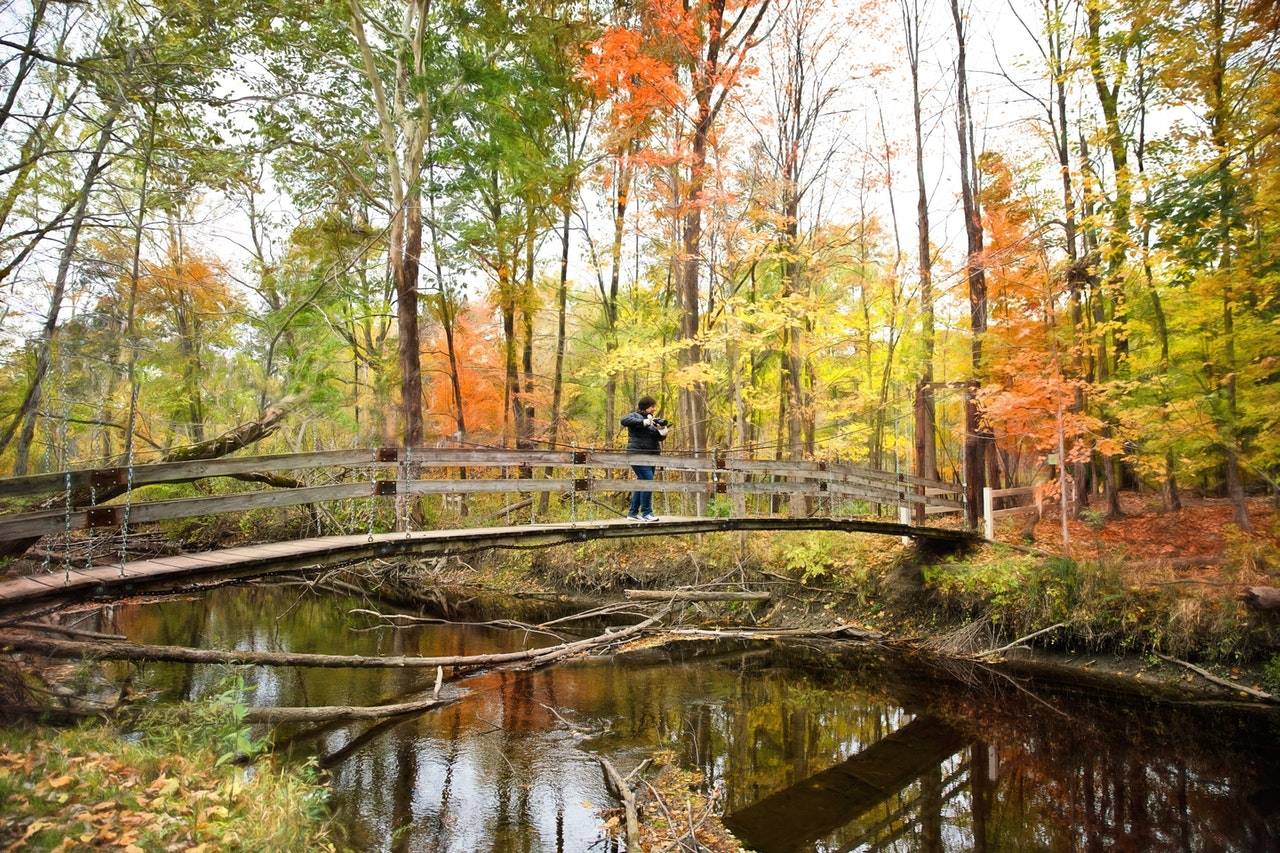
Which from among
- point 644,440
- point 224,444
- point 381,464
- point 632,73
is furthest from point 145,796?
point 632,73

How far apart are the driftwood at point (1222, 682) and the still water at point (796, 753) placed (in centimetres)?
29

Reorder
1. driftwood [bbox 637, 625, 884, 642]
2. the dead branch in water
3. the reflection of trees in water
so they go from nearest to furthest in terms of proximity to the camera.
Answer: the reflection of trees in water
the dead branch in water
driftwood [bbox 637, 625, 884, 642]

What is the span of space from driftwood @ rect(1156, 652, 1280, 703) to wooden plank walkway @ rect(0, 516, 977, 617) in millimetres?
6695

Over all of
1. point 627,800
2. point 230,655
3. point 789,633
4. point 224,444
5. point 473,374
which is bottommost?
point 789,633

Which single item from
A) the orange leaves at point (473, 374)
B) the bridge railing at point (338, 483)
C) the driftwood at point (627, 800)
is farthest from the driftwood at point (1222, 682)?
the orange leaves at point (473, 374)

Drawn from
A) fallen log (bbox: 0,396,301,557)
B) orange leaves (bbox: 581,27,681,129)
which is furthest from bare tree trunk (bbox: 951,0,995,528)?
fallen log (bbox: 0,396,301,557)

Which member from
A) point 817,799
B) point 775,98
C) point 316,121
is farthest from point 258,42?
point 817,799

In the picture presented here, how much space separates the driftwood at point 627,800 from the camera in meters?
5.04

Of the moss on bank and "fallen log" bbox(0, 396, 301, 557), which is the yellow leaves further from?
the moss on bank

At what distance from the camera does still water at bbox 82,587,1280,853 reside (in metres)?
5.99

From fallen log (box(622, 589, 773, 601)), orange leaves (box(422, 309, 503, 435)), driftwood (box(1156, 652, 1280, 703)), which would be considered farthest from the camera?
orange leaves (box(422, 309, 503, 435))

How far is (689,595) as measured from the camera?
12312 millimetres

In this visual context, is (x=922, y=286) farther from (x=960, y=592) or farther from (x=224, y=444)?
(x=224, y=444)

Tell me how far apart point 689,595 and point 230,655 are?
7597 mm
